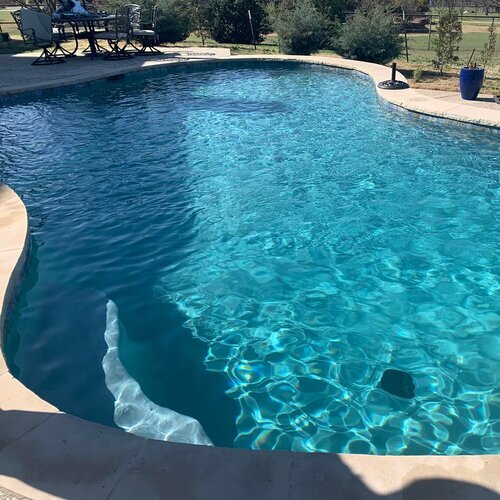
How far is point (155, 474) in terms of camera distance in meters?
2.70

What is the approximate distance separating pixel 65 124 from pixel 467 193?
8.84 metres

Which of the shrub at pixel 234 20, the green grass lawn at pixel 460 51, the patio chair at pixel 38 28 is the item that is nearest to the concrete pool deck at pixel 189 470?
the green grass lawn at pixel 460 51

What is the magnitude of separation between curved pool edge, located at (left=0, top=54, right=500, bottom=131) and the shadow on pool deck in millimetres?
8986

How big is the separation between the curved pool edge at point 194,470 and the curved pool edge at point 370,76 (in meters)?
8.80

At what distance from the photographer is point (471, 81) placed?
10812mm

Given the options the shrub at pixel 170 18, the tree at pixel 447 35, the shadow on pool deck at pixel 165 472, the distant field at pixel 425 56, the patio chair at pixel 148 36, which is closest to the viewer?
the shadow on pool deck at pixel 165 472

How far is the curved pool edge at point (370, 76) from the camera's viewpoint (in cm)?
1004

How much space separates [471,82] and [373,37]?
6764 millimetres

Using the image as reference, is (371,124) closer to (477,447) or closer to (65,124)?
(65,124)

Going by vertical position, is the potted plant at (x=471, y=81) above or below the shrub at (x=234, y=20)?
below

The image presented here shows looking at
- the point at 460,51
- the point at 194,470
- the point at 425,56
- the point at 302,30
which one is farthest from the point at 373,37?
the point at 194,470

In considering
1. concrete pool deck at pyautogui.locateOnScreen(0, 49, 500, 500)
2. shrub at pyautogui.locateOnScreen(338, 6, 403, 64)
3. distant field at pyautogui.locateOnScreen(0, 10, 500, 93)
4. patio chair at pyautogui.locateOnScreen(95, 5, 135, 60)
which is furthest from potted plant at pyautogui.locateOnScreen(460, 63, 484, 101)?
patio chair at pyautogui.locateOnScreen(95, 5, 135, 60)

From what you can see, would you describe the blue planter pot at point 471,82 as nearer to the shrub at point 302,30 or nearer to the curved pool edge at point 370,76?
the curved pool edge at point 370,76

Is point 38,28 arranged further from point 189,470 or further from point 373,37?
point 189,470
